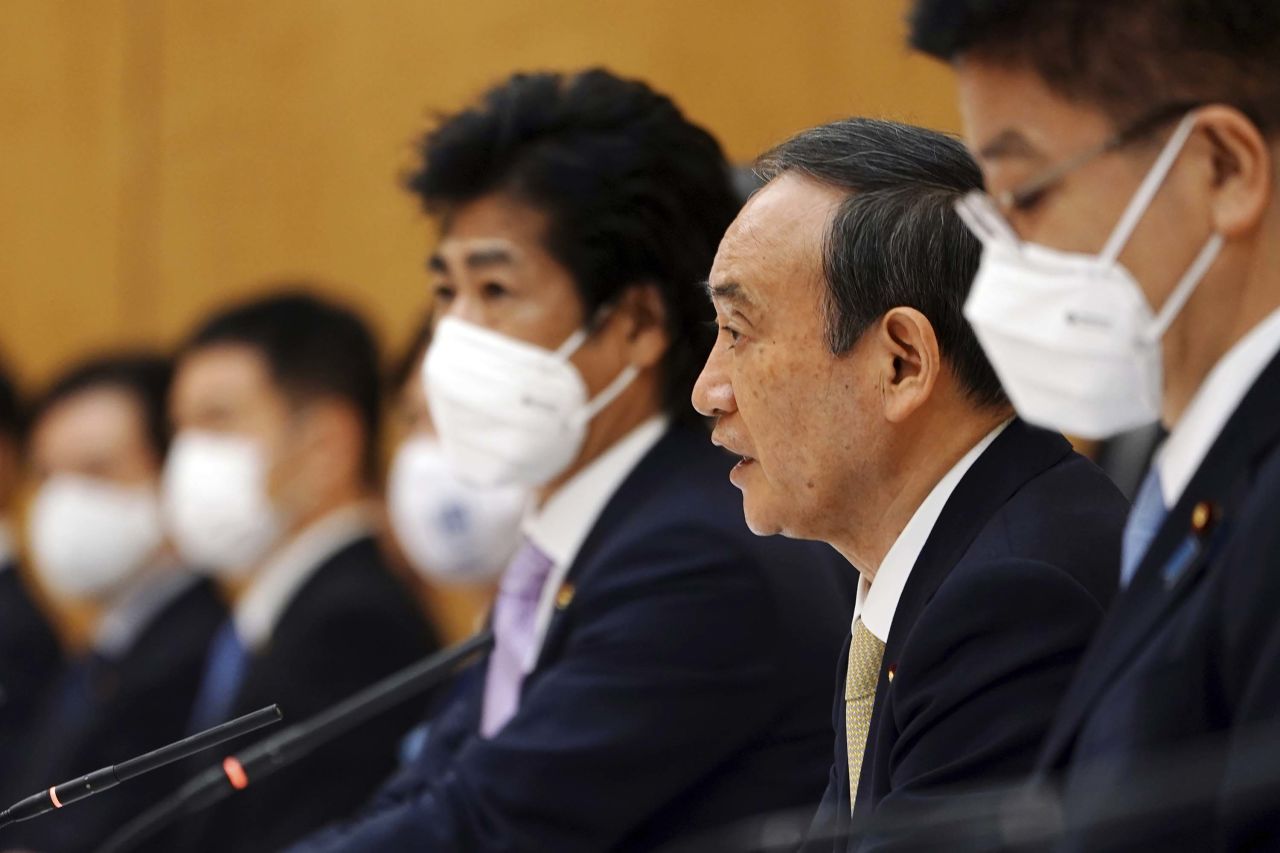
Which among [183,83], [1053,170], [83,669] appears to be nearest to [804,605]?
[1053,170]

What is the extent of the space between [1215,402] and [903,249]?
52 centimetres

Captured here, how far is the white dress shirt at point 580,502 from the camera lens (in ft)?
8.10

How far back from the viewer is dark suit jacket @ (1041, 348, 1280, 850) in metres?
1.12

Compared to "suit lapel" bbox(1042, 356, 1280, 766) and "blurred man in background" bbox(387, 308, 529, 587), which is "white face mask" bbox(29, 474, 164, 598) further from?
"suit lapel" bbox(1042, 356, 1280, 766)

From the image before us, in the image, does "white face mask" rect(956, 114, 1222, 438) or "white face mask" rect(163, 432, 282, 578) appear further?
"white face mask" rect(163, 432, 282, 578)

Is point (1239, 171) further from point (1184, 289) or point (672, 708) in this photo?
point (672, 708)

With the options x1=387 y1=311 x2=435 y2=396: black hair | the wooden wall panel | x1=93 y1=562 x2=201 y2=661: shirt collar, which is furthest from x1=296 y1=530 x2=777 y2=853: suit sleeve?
the wooden wall panel

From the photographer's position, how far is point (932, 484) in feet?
5.66

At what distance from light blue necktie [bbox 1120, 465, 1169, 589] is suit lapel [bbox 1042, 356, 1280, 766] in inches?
1.4

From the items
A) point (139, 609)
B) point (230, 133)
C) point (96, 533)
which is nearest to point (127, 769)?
point (139, 609)

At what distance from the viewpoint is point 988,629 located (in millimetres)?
1537

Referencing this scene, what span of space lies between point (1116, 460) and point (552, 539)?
1.10m

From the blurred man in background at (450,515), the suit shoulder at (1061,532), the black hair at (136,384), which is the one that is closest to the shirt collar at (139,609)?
the black hair at (136,384)

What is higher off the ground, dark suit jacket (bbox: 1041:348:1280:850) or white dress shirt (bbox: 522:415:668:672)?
dark suit jacket (bbox: 1041:348:1280:850)
